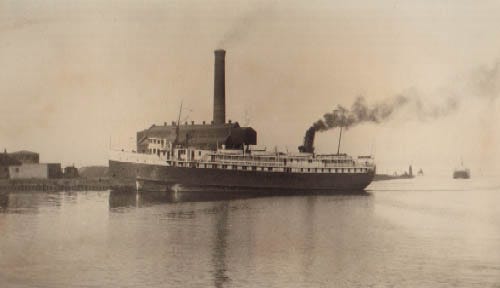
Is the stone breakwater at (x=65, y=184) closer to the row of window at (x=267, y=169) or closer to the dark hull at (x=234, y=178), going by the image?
the dark hull at (x=234, y=178)

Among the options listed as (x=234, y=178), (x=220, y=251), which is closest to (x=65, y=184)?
(x=234, y=178)

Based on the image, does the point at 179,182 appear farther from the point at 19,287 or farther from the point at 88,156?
the point at 19,287

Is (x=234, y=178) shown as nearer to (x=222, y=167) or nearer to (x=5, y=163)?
(x=222, y=167)

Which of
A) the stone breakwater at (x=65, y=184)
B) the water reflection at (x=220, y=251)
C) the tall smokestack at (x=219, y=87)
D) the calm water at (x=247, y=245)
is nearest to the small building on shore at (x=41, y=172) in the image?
the stone breakwater at (x=65, y=184)

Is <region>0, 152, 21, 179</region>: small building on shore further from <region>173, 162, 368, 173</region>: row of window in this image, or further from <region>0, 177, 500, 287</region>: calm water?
<region>173, 162, 368, 173</region>: row of window

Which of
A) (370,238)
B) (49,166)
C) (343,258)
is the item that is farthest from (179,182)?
(343,258)
